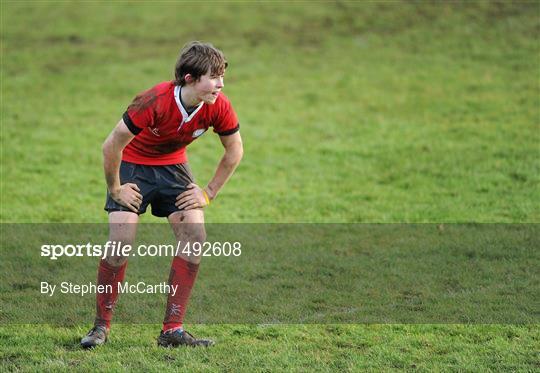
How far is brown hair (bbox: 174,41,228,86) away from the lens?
19.3ft

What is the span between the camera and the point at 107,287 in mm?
6281

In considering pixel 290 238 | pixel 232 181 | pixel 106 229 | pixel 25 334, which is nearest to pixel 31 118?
pixel 232 181

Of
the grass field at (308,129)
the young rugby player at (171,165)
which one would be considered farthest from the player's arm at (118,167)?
the grass field at (308,129)

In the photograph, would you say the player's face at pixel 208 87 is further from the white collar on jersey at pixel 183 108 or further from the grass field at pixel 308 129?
the grass field at pixel 308 129

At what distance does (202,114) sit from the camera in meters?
6.12

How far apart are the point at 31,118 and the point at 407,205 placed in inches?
290

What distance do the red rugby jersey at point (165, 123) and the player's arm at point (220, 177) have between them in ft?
0.27

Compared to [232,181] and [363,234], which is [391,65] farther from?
[363,234]

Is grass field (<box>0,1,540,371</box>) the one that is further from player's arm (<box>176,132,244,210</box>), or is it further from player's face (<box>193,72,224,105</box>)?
player's face (<box>193,72,224,105</box>)

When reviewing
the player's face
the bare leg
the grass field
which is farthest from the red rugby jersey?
the grass field

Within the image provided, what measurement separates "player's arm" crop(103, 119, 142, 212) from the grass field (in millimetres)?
1080

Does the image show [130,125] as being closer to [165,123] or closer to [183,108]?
[165,123]

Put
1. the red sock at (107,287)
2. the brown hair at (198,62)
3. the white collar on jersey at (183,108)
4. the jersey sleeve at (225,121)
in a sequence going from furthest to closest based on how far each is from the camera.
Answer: the red sock at (107,287) → the jersey sleeve at (225,121) → the white collar on jersey at (183,108) → the brown hair at (198,62)

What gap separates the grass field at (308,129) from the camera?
6.36 metres
